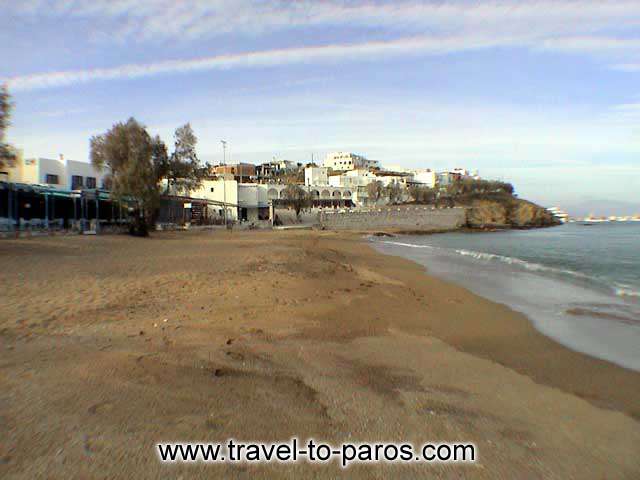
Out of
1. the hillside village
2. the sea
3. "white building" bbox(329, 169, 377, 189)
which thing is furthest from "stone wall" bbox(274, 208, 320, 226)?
the sea

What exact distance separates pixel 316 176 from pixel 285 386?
103 metres

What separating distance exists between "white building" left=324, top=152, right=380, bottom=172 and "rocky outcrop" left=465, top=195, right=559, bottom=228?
1651 inches

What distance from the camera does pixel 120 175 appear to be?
85.0ft

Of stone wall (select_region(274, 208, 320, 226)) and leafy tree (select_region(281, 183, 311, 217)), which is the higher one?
leafy tree (select_region(281, 183, 311, 217))

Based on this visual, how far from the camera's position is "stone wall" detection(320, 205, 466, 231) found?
7569 cm

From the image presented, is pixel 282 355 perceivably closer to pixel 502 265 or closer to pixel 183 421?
pixel 183 421

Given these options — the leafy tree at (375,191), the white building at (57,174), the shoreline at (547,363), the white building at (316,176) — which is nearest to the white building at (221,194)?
the white building at (57,174)

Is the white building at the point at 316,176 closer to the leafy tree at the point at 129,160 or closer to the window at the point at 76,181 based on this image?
Result: the window at the point at 76,181

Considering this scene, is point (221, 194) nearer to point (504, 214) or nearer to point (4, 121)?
point (4, 121)

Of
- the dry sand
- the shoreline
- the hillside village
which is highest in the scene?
the hillside village

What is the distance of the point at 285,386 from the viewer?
4.20 meters

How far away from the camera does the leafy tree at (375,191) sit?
9381 cm

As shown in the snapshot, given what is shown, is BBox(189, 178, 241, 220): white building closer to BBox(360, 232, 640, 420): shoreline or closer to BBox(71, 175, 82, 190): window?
BBox(71, 175, 82, 190): window

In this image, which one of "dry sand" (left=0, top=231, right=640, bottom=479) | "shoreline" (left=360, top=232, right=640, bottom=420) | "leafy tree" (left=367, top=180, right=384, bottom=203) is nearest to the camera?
"dry sand" (left=0, top=231, right=640, bottom=479)
